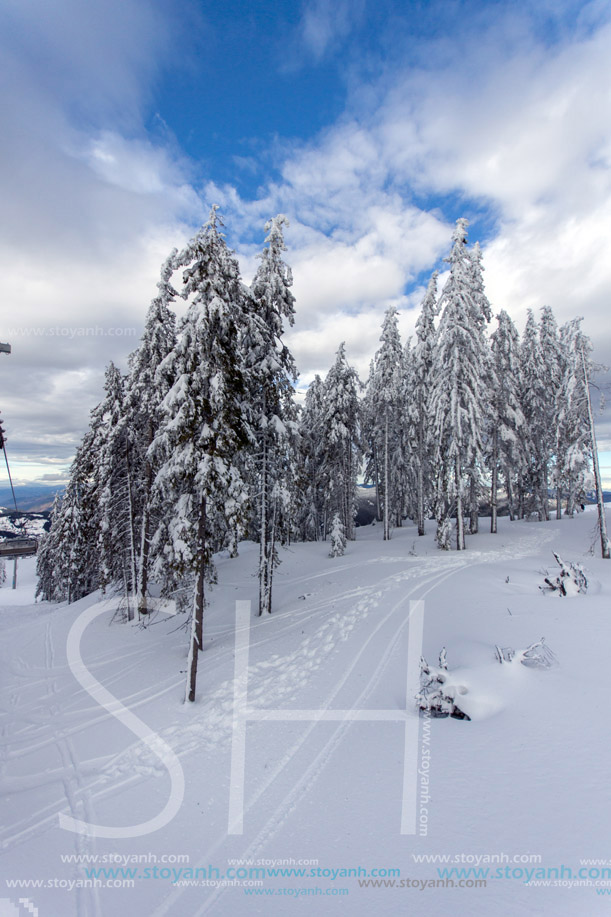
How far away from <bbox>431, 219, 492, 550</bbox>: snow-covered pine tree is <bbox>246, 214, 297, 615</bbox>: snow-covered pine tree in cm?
985

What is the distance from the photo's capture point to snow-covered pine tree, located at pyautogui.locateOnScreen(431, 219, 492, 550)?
21078mm

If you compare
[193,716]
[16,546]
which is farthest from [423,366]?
[16,546]

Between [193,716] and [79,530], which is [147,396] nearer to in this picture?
[193,716]

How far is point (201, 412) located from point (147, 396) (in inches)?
239

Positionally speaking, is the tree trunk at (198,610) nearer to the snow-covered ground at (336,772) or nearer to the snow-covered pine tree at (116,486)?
the snow-covered ground at (336,772)

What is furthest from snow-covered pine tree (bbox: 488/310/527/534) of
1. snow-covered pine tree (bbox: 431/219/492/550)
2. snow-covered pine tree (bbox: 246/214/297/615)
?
snow-covered pine tree (bbox: 246/214/297/615)

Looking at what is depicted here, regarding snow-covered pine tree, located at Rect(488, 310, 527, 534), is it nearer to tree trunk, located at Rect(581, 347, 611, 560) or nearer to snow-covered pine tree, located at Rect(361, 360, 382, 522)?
tree trunk, located at Rect(581, 347, 611, 560)

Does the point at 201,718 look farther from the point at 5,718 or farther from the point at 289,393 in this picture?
the point at 289,393

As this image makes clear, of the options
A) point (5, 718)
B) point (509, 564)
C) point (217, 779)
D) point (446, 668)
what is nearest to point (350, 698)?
point (446, 668)

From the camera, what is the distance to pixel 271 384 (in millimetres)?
15242

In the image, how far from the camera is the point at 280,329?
51.8ft

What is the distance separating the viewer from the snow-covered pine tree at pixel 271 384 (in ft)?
49.9

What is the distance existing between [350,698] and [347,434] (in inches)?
774

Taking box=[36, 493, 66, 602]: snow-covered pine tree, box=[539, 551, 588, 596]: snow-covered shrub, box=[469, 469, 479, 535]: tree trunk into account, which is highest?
box=[469, 469, 479, 535]: tree trunk
